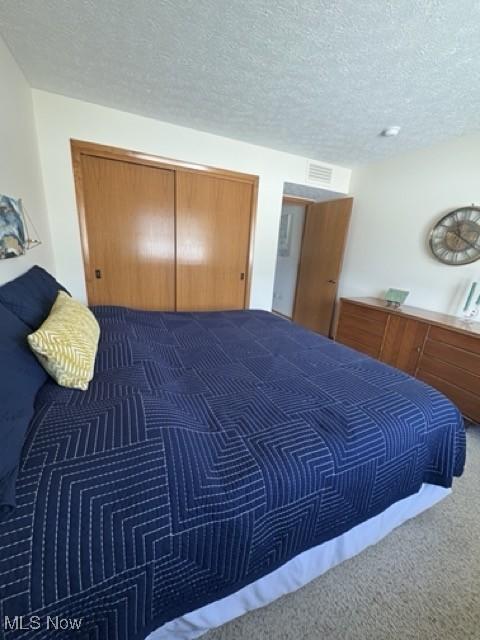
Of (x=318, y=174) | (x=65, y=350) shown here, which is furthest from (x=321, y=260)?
(x=65, y=350)

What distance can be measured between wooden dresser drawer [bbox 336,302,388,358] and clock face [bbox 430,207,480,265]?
32.0 inches

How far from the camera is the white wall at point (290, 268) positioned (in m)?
4.34

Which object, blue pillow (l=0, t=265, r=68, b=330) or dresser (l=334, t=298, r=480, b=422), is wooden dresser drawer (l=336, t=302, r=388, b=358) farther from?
blue pillow (l=0, t=265, r=68, b=330)

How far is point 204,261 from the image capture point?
297cm

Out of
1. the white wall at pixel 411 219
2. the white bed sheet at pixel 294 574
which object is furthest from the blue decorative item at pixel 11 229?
the white wall at pixel 411 219

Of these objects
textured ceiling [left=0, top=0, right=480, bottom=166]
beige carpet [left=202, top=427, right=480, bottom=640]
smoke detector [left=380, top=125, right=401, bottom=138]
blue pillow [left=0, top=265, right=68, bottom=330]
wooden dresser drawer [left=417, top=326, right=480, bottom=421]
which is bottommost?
beige carpet [left=202, top=427, right=480, bottom=640]

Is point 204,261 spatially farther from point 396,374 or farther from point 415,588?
point 415,588

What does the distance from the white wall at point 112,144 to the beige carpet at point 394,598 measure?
2.70m

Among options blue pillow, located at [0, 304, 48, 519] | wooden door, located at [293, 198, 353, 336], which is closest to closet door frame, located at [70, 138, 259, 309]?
wooden door, located at [293, 198, 353, 336]

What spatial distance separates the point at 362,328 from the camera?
288 cm

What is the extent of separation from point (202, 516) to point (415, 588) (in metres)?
1.13

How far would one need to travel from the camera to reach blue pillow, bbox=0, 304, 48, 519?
1.97 feet

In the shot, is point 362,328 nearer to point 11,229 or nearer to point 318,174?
point 318,174

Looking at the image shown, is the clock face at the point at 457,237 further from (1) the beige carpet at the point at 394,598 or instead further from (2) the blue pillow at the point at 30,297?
(2) the blue pillow at the point at 30,297
